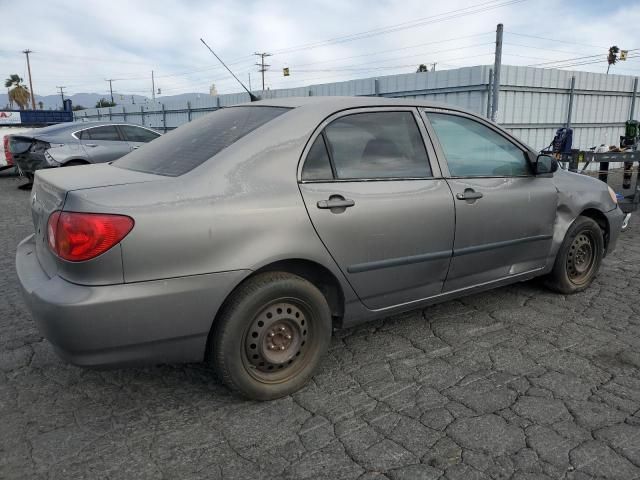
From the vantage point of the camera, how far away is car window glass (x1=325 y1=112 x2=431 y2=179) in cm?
Result: 291

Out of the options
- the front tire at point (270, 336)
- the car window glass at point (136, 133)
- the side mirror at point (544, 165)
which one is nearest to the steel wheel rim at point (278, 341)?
the front tire at point (270, 336)

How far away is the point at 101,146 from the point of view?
10242mm

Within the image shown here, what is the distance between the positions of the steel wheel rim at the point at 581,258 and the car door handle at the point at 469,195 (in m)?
1.35

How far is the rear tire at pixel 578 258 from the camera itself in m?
4.14

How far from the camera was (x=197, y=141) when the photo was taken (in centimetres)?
294

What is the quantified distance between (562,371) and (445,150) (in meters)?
1.51

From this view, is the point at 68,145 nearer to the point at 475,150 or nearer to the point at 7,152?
the point at 7,152

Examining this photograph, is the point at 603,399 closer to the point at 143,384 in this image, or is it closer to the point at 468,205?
the point at 468,205

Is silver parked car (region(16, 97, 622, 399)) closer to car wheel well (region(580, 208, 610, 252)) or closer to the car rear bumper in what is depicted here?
the car rear bumper

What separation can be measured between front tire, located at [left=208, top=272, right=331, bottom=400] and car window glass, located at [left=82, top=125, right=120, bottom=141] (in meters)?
9.06

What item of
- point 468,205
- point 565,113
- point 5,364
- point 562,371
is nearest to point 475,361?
point 562,371

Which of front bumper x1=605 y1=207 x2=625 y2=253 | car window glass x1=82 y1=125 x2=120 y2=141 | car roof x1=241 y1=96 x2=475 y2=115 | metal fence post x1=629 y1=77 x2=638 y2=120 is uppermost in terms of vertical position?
metal fence post x1=629 y1=77 x2=638 y2=120

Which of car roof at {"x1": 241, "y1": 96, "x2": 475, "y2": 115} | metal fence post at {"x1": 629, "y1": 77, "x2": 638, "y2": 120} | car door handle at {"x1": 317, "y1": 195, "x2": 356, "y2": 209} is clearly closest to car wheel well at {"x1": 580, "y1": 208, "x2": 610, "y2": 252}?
car roof at {"x1": 241, "y1": 96, "x2": 475, "y2": 115}

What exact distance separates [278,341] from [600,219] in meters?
3.21
